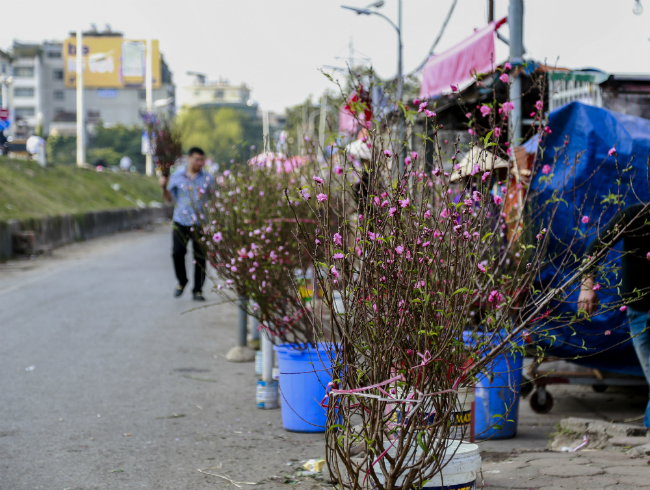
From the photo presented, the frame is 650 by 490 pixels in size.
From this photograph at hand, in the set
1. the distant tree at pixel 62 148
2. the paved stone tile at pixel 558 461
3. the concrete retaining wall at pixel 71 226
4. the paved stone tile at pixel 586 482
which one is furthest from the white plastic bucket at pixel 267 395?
the distant tree at pixel 62 148

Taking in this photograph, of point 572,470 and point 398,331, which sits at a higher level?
point 398,331

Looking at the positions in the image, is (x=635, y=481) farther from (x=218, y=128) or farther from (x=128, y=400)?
(x=218, y=128)

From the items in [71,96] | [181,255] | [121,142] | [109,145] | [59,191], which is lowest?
[181,255]

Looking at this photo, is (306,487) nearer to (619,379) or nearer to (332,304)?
(332,304)

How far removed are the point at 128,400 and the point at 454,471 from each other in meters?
3.54

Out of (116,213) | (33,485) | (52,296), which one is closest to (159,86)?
(116,213)

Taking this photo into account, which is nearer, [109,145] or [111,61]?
[109,145]

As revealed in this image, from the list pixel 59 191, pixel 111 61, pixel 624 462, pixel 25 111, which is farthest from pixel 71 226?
pixel 111 61

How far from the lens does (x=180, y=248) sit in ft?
33.9

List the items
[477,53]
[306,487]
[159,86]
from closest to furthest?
[306,487]
[477,53]
[159,86]

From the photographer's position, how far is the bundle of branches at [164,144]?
17.5 meters

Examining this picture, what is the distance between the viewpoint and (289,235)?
6.68 m

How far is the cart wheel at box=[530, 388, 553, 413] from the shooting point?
6160 mm

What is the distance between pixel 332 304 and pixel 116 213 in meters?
25.9
